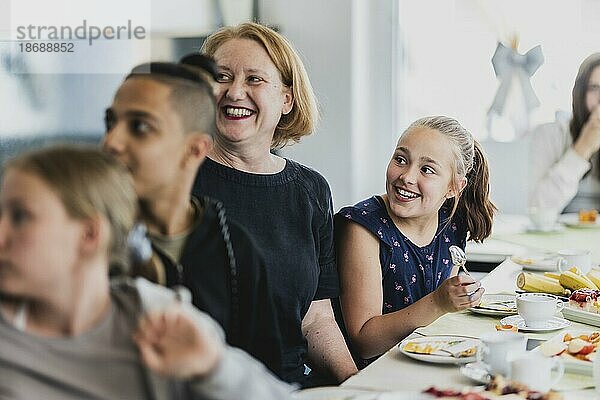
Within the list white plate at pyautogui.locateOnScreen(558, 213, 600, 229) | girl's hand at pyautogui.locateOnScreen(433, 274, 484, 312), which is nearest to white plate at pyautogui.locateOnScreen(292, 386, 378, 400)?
girl's hand at pyautogui.locateOnScreen(433, 274, 484, 312)

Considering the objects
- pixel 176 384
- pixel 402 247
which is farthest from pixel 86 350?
pixel 402 247

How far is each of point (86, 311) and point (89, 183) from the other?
0.15 metres

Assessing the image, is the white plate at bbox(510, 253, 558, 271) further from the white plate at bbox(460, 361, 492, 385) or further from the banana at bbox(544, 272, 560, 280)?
the white plate at bbox(460, 361, 492, 385)

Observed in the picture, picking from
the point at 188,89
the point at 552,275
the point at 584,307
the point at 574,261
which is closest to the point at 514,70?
the point at 574,261

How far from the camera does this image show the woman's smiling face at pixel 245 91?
1889 mm

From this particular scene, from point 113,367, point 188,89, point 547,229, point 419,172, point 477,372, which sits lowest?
point 547,229

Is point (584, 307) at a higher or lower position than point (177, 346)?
lower

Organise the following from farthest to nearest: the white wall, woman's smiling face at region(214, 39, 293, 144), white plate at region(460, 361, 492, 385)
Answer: the white wall < woman's smiling face at region(214, 39, 293, 144) < white plate at region(460, 361, 492, 385)

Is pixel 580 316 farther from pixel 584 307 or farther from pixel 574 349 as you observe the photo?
pixel 574 349

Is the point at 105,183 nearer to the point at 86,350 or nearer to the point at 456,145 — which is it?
the point at 86,350

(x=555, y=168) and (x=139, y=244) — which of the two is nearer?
(x=139, y=244)

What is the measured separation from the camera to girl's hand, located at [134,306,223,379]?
1040 mm

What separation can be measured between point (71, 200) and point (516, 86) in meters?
3.18

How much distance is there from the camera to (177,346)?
1044 millimetres
